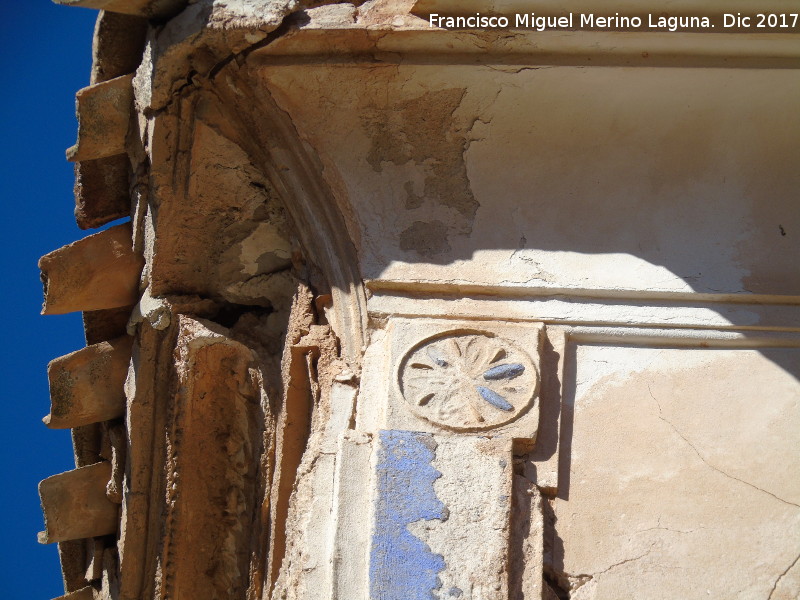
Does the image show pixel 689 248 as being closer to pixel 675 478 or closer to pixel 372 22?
pixel 675 478

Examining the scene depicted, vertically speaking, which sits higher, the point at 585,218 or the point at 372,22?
the point at 372,22

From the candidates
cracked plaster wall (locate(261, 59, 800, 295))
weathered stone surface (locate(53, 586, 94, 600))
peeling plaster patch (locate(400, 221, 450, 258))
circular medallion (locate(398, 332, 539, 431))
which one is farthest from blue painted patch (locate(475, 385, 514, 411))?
weathered stone surface (locate(53, 586, 94, 600))

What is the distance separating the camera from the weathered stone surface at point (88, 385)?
3406mm

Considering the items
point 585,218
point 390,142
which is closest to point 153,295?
point 390,142

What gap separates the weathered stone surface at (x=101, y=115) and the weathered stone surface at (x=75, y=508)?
1.09m

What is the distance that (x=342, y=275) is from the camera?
304 cm

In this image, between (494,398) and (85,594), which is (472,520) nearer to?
(494,398)

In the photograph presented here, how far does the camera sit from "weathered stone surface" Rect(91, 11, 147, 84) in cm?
319

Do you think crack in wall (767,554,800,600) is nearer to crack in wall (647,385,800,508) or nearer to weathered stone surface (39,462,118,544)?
crack in wall (647,385,800,508)

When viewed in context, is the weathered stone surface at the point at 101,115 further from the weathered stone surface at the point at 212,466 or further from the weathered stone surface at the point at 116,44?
the weathered stone surface at the point at 212,466

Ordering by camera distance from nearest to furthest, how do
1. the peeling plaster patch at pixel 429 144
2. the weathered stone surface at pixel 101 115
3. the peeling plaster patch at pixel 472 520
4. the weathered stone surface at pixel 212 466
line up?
1. the peeling plaster patch at pixel 472 520
2. the peeling plaster patch at pixel 429 144
3. the weathered stone surface at pixel 101 115
4. the weathered stone surface at pixel 212 466

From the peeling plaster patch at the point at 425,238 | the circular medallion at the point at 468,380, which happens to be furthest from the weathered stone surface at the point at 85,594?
the peeling plaster patch at the point at 425,238

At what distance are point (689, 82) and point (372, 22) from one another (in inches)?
35.6

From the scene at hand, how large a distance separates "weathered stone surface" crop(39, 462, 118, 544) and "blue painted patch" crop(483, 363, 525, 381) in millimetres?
1493
